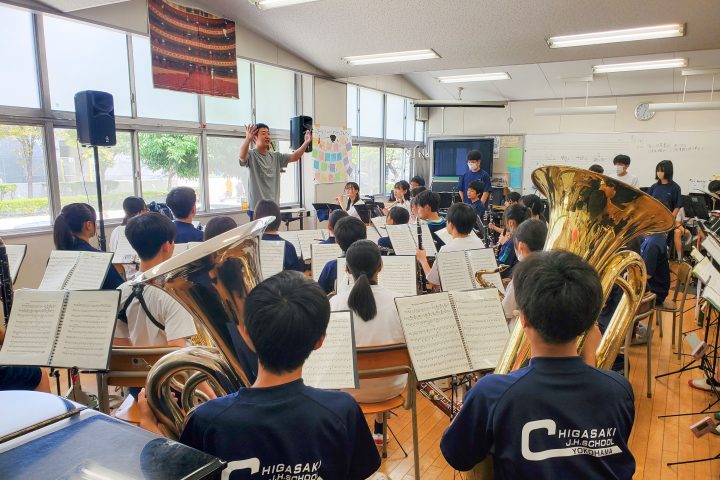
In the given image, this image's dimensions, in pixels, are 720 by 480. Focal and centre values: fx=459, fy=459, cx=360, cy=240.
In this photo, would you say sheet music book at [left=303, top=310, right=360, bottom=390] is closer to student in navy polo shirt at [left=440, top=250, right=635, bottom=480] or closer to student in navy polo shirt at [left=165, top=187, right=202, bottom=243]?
student in navy polo shirt at [left=440, top=250, right=635, bottom=480]

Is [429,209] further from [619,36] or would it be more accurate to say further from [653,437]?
[619,36]

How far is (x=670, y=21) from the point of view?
15.2 ft

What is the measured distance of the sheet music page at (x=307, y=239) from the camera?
12.2 ft

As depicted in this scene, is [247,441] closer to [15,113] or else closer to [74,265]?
[74,265]

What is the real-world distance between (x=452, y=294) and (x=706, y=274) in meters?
1.72

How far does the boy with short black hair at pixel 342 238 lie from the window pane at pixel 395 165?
7.51 m

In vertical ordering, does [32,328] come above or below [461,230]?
below

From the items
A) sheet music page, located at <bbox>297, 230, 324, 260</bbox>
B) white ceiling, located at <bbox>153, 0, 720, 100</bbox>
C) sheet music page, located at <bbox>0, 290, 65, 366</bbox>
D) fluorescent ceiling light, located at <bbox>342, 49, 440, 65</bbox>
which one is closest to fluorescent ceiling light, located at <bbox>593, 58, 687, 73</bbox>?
white ceiling, located at <bbox>153, 0, 720, 100</bbox>

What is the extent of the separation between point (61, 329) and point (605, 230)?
1.97m

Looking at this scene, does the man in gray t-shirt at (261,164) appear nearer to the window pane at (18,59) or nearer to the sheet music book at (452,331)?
the window pane at (18,59)

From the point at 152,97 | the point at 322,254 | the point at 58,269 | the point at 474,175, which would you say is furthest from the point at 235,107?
the point at 58,269

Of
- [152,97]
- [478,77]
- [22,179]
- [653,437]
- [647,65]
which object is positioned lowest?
[653,437]

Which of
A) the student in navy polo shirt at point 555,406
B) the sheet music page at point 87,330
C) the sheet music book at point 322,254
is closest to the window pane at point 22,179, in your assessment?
the sheet music book at point 322,254

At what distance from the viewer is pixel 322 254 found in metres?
3.18
